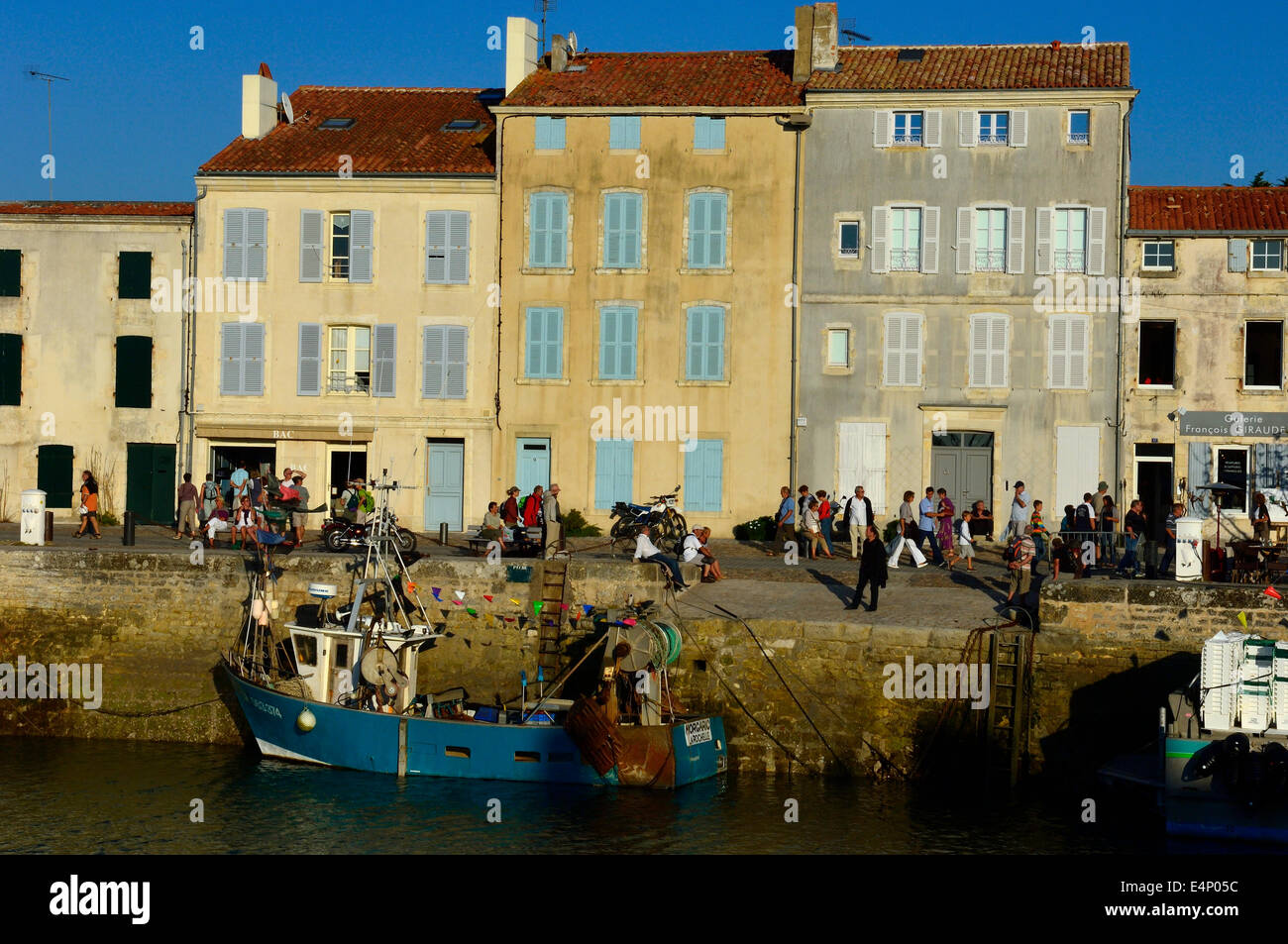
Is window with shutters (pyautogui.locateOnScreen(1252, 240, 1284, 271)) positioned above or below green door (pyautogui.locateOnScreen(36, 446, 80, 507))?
above

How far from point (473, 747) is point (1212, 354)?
17.9 meters

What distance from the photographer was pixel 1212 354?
31953mm

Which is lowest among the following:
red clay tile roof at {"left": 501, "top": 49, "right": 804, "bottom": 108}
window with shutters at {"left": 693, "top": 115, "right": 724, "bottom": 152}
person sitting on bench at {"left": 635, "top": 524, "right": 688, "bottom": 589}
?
person sitting on bench at {"left": 635, "top": 524, "right": 688, "bottom": 589}

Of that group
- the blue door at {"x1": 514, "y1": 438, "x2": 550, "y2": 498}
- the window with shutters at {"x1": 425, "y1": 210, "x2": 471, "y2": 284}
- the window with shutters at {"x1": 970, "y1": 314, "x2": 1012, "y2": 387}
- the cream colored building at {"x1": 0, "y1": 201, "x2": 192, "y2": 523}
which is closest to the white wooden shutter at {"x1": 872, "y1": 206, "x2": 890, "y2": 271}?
the window with shutters at {"x1": 970, "y1": 314, "x2": 1012, "y2": 387}

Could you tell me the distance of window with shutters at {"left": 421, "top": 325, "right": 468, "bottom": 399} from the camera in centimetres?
3384

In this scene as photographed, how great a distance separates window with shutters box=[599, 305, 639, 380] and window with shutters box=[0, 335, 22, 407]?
40.9 ft

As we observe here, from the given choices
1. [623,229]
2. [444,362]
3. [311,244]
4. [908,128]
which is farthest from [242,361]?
[908,128]

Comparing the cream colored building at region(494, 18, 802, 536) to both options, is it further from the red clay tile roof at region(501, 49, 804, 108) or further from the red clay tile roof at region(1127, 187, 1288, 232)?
the red clay tile roof at region(1127, 187, 1288, 232)

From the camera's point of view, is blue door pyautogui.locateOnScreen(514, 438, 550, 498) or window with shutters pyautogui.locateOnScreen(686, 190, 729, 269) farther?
blue door pyautogui.locateOnScreen(514, 438, 550, 498)

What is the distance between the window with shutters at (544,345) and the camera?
111 ft

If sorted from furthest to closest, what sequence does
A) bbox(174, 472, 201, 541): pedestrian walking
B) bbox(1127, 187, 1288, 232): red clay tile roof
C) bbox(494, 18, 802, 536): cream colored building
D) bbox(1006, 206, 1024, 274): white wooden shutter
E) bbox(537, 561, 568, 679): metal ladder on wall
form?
bbox(494, 18, 802, 536): cream colored building, bbox(1006, 206, 1024, 274): white wooden shutter, bbox(1127, 187, 1288, 232): red clay tile roof, bbox(174, 472, 201, 541): pedestrian walking, bbox(537, 561, 568, 679): metal ladder on wall

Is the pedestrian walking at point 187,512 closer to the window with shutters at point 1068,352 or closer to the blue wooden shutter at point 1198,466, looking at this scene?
the window with shutters at point 1068,352

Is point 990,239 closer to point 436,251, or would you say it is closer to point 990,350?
point 990,350

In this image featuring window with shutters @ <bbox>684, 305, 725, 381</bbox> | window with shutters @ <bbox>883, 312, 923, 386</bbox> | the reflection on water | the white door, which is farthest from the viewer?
window with shutters @ <bbox>684, 305, 725, 381</bbox>
